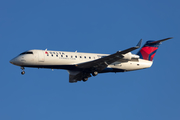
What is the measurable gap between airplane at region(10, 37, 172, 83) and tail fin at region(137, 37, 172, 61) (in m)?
0.14

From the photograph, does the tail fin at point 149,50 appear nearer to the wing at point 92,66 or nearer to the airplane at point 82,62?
the airplane at point 82,62

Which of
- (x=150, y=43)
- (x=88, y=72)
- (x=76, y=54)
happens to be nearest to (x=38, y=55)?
(x=76, y=54)

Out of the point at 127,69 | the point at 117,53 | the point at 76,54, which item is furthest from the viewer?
the point at 127,69

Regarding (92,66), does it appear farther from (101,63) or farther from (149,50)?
(149,50)

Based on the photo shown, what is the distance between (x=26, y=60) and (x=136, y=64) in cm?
1405

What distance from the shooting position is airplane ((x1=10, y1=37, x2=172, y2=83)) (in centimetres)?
3359

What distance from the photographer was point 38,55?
33.8m

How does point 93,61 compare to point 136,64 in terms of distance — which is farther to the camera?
point 136,64

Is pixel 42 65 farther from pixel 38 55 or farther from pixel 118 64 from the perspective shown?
pixel 118 64

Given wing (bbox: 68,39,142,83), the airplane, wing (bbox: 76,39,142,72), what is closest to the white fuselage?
the airplane

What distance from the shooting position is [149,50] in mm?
40562

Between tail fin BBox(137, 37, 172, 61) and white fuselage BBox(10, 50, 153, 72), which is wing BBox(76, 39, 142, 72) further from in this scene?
tail fin BBox(137, 37, 172, 61)

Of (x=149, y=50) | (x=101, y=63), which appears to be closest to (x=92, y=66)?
(x=101, y=63)

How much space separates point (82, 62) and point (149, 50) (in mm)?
10354
